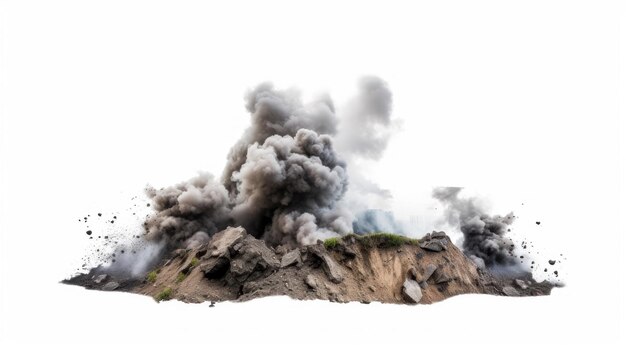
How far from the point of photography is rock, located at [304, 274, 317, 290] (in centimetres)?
1950

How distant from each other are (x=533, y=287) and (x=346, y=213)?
14049mm

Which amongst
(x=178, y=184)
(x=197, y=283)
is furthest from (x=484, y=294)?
(x=178, y=184)

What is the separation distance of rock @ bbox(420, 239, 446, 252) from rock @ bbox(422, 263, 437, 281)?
48.3 inches

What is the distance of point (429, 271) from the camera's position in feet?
75.4

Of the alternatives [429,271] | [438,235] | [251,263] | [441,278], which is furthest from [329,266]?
[438,235]

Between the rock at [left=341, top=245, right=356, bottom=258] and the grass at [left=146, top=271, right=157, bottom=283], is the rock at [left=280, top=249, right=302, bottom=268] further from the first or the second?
the grass at [left=146, top=271, right=157, bottom=283]

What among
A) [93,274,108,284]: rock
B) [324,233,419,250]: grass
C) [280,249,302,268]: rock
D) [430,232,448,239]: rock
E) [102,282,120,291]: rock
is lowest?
[102,282,120,291]: rock

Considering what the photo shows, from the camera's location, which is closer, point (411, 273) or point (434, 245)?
point (411, 273)

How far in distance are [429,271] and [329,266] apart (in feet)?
19.9

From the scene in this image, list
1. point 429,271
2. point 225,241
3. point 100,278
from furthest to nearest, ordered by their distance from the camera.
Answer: point 100,278 < point 429,271 < point 225,241

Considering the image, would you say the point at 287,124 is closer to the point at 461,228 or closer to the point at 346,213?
the point at 346,213

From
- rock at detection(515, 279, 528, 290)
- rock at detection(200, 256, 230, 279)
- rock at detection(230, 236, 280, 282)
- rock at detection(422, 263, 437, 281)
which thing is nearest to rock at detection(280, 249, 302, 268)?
rock at detection(230, 236, 280, 282)

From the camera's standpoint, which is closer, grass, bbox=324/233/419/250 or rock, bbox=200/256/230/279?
rock, bbox=200/256/230/279

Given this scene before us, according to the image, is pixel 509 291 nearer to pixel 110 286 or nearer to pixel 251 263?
pixel 251 263
